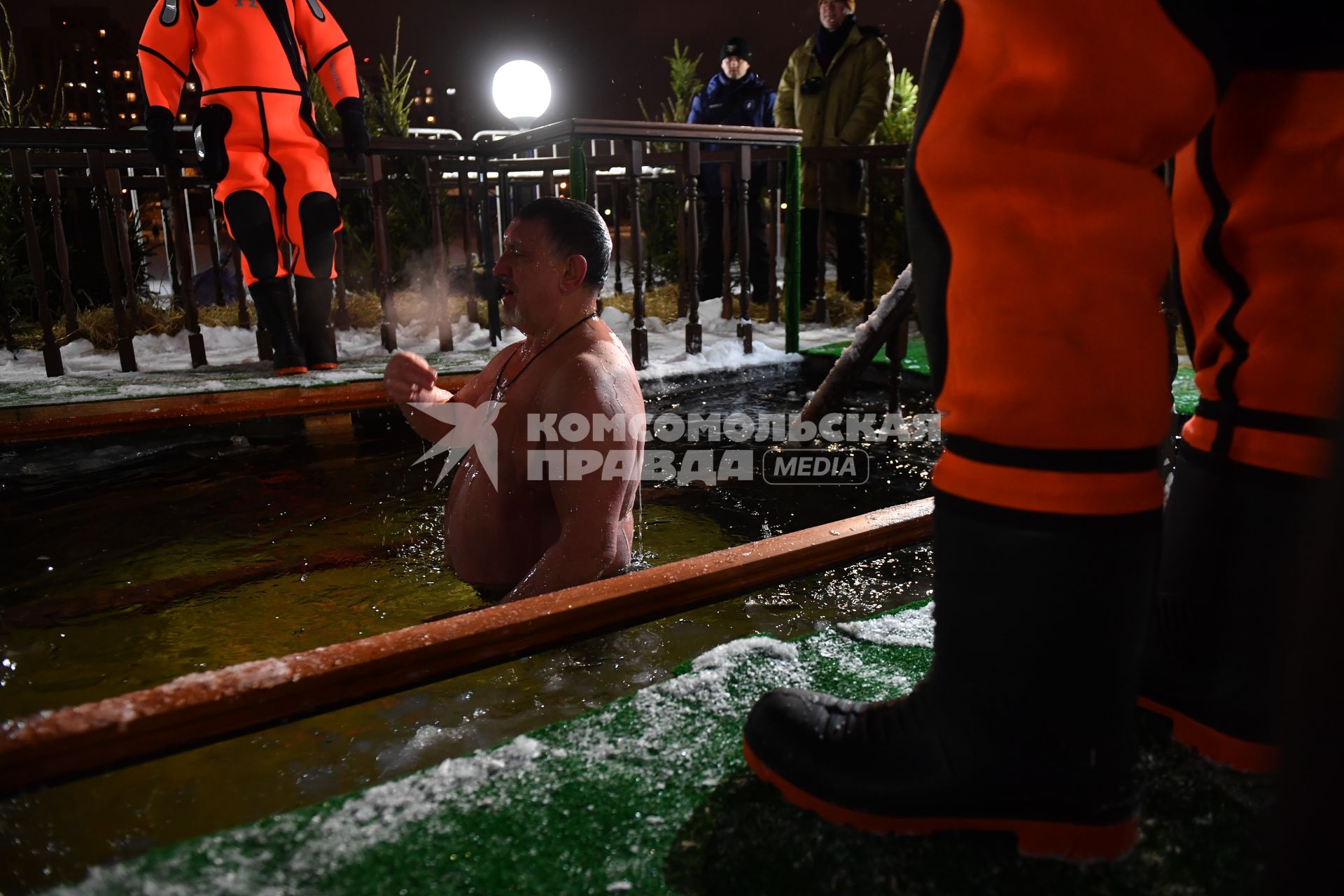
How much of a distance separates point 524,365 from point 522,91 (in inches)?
372

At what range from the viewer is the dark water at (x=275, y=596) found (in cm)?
146

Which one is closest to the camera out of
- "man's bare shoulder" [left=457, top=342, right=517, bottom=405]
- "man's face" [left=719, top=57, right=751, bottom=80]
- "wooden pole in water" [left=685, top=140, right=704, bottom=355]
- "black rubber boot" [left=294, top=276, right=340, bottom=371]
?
"man's bare shoulder" [left=457, top=342, right=517, bottom=405]

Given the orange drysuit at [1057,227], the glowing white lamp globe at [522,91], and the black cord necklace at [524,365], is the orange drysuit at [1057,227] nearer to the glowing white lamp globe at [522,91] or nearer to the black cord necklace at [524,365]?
the black cord necklace at [524,365]

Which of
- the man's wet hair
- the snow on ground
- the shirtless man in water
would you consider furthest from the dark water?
the man's wet hair

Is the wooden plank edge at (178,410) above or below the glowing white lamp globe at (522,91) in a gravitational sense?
below

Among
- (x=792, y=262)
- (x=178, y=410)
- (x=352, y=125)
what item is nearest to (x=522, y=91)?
(x=352, y=125)

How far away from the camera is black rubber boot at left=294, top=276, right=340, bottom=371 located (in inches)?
200

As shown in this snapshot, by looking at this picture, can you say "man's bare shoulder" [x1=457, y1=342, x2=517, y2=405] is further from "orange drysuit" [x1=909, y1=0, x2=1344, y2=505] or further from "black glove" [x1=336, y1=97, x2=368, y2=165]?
"black glove" [x1=336, y1=97, x2=368, y2=165]

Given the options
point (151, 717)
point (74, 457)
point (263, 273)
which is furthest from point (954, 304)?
point (263, 273)

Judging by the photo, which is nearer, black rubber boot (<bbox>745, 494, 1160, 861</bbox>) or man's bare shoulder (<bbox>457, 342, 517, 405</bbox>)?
black rubber boot (<bbox>745, 494, 1160, 861</bbox>)

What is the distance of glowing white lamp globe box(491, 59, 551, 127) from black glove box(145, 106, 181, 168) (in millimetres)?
6386

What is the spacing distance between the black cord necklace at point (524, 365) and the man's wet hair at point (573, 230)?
0.11 m

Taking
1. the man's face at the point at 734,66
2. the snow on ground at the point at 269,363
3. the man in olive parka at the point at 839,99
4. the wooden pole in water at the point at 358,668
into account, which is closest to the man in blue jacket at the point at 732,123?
the man's face at the point at 734,66

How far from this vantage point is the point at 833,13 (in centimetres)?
701
